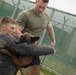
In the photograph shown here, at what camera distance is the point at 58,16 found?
35.7 ft

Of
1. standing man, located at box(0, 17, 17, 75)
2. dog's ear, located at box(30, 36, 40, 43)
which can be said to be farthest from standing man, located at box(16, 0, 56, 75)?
dog's ear, located at box(30, 36, 40, 43)

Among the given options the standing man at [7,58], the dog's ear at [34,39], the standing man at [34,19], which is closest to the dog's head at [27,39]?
the dog's ear at [34,39]

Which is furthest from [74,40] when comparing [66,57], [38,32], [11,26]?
[11,26]

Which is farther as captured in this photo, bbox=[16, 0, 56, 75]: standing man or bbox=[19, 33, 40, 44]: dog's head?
bbox=[16, 0, 56, 75]: standing man

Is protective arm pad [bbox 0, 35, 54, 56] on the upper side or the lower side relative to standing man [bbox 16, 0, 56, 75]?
upper

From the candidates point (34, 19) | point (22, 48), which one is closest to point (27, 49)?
point (22, 48)

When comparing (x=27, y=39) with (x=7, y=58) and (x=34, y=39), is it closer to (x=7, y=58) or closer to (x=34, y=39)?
(x=34, y=39)

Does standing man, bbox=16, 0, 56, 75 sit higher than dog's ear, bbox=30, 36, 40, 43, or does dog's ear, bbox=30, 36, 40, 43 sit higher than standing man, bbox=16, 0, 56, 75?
dog's ear, bbox=30, 36, 40, 43

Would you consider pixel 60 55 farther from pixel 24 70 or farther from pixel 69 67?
pixel 24 70

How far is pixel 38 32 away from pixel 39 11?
374 millimetres

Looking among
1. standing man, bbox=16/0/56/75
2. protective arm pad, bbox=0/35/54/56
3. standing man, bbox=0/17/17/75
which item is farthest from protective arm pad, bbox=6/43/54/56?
standing man, bbox=16/0/56/75

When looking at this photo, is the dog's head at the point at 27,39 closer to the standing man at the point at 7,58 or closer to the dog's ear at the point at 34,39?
the dog's ear at the point at 34,39

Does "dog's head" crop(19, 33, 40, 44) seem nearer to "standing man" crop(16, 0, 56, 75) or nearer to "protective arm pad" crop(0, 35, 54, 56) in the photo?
"protective arm pad" crop(0, 35, 54, 56)

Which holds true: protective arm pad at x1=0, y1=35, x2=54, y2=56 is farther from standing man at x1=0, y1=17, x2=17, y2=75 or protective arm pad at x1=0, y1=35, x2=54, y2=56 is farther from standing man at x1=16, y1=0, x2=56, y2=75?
standing man at x1=16, y1=0, x2=56, y2=75
